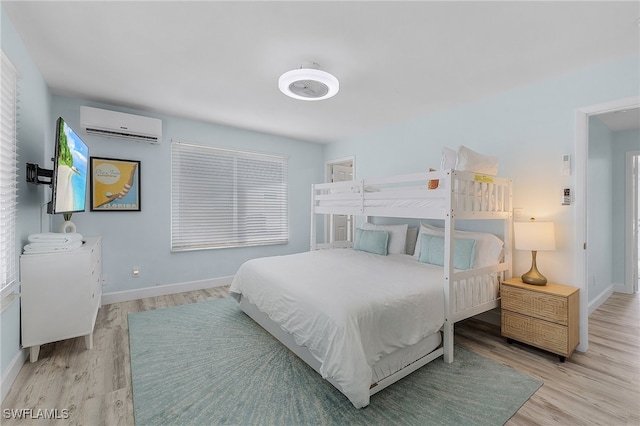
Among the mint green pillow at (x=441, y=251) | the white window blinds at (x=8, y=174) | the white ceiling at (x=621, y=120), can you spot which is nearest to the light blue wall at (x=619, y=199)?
the white ceiling at (x=621, y=120)

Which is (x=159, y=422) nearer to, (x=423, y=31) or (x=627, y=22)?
(x=423, y=31)

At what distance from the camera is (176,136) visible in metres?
3.94

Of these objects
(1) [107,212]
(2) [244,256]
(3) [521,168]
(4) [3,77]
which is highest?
(4) [3,77]

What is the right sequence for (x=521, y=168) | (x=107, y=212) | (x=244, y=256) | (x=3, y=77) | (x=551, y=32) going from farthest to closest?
(x=244, y=256)
(x=107, y=212)
(x=521, y=168)
(x=551, y=32)
(x=3, y=77)

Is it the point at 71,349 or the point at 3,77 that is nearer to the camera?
the point at 3,77

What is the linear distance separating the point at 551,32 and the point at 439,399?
259cm

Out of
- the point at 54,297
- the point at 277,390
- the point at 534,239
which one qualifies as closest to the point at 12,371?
the point at 54,297

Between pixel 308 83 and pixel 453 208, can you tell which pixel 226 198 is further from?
pixel 453 208

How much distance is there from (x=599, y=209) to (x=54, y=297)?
5901mm

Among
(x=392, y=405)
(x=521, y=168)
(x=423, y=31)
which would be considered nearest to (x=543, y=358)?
(x=392, y=405)

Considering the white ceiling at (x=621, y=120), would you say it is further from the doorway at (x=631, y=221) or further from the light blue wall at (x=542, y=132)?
the light blue wall at (x=542, y=132)

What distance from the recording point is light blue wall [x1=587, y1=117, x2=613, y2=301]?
11.2 ft

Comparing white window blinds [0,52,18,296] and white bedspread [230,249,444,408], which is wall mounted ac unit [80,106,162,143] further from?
white bedspread [230,249,444,408]

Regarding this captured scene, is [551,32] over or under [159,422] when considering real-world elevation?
over
